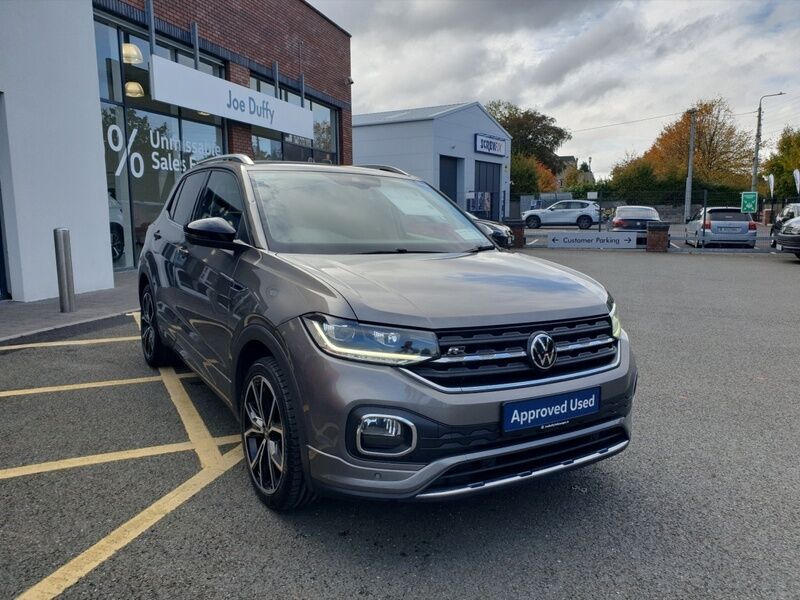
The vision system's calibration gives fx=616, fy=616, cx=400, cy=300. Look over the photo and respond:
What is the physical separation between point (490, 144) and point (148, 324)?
3680cm

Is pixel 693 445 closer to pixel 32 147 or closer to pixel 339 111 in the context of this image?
pixel 32 147

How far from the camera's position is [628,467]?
3.57 m

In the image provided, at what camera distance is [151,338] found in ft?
18.1

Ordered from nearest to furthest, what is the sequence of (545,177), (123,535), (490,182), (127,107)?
(123,535)
(127,107)
(490,182)
(545,177)

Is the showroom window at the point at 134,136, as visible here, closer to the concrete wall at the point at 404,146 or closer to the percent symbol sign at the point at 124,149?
the percent symbol sign at the point at 124,149

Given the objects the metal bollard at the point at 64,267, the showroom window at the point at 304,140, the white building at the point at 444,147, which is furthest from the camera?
the white building at the point at 444,147

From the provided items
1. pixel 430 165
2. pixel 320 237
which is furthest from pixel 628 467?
pixel 430 165

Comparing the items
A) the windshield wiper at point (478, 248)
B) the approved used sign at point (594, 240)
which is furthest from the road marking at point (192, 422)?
the approved used sign at point (594, 240)

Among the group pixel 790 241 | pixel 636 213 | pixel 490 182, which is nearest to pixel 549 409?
pixel 790 241

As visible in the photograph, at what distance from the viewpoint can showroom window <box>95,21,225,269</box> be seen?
11727 mm

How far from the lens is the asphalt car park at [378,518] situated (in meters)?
2.49

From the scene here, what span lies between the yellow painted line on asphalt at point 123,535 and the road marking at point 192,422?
108mm

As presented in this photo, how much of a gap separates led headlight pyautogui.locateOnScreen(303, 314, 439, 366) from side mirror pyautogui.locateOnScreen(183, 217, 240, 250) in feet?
3.74

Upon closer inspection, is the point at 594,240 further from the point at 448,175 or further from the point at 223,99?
the point at 448,175
